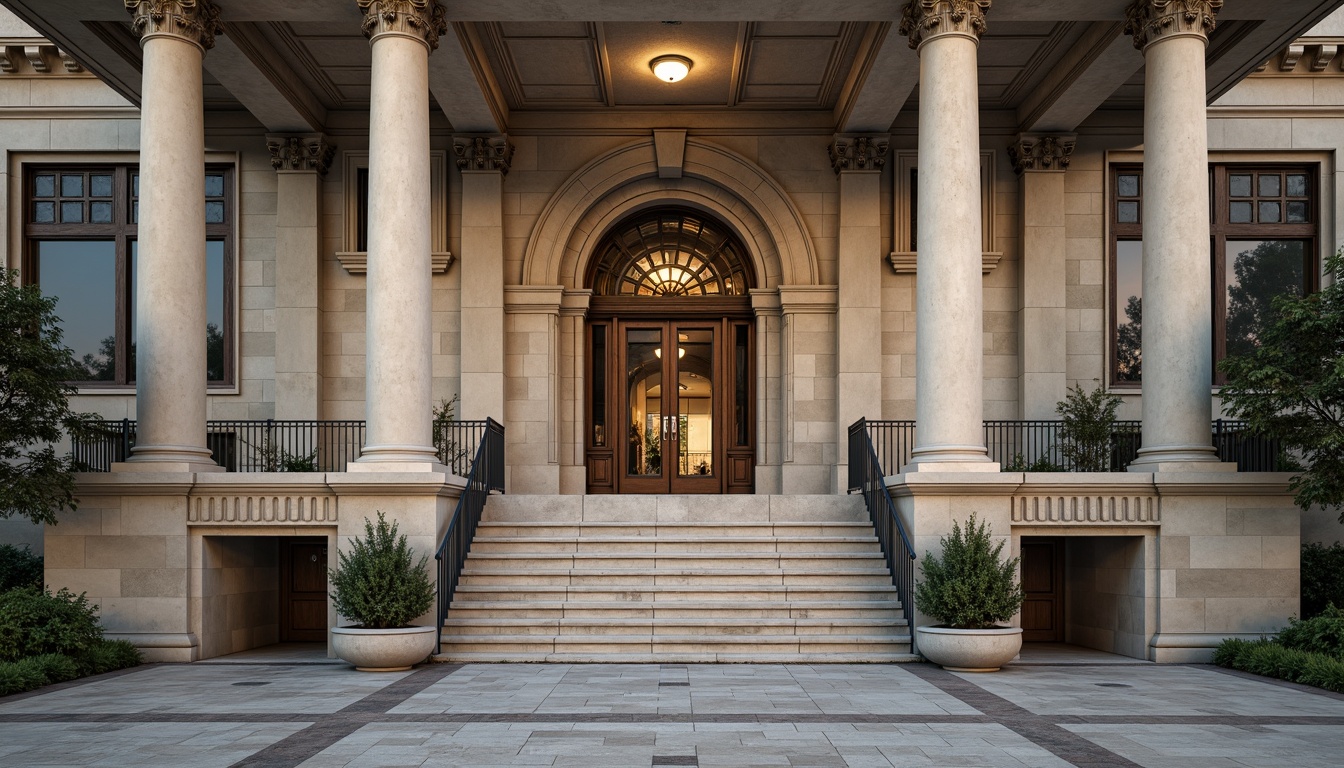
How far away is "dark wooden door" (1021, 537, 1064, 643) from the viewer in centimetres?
1827

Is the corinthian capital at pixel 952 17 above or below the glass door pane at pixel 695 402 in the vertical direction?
above

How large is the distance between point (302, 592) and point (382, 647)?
6182 millimetres

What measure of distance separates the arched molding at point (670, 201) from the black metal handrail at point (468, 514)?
392cm

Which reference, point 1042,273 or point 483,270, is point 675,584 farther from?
point 1042,273

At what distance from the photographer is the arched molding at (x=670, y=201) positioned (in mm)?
21109

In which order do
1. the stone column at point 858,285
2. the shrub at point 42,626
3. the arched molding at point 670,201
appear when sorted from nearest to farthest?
the shrub at point 42,626 → the stone column at point 858,285 → the arched molding at point 670,201

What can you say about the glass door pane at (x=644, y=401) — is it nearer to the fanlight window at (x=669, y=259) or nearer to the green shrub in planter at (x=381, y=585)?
the fanlight window at (x=669, y=259)

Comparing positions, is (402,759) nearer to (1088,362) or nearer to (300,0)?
(300,0)

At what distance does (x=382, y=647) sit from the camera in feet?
42.2

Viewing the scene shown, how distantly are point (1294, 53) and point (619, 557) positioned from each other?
15610 mm

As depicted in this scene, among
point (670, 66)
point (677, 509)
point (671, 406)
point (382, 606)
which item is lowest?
point (382, 606)

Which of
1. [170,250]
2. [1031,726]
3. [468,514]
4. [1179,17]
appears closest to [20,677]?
[468,514]

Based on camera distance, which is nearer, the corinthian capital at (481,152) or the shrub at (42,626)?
the shrub at (42,626)

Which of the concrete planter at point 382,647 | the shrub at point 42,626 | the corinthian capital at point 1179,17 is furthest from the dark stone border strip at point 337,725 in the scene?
the corinthian capital at point 1179,17
